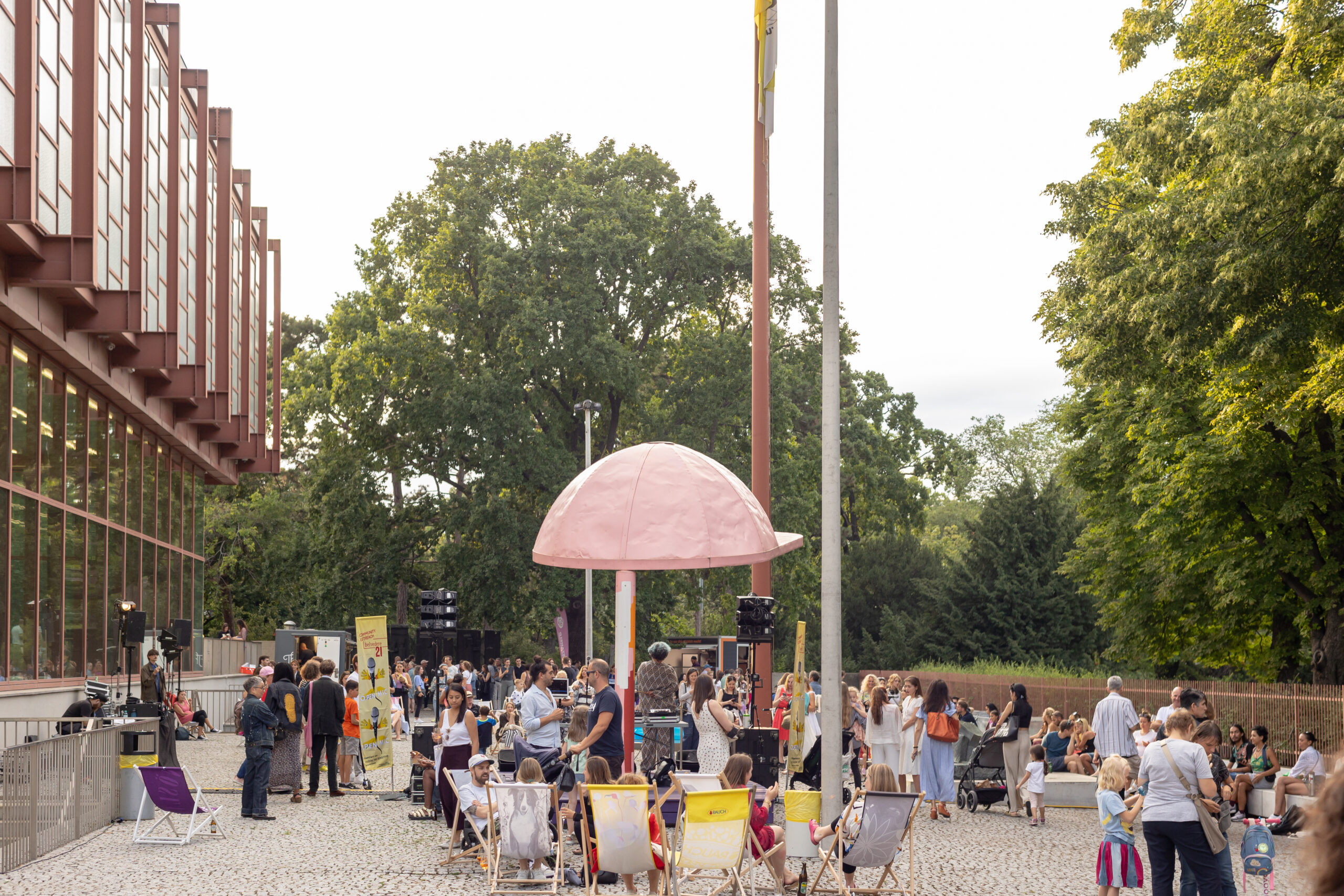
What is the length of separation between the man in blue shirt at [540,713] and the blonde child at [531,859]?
1.88m

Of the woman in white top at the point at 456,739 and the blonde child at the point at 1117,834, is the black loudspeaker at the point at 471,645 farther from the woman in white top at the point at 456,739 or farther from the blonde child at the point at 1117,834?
the blonde child at the point at 1117,834

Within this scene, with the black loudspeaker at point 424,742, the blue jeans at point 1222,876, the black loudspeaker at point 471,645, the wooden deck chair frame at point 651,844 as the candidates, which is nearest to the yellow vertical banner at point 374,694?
the black loudspeaker at point 424,742

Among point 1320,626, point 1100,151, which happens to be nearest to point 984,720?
point 1320,626

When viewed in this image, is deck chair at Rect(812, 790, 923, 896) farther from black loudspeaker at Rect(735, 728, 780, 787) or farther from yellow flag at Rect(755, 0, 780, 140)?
A: yellow flag at Rect(755, 0, 780, 140)

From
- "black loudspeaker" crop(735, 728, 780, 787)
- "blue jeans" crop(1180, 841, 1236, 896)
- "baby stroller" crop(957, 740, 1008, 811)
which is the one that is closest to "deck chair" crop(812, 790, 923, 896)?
"blue jeans" crop(1180, 841, 1236, 896)

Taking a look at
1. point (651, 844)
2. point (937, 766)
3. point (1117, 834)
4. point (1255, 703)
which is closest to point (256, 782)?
point (651, 844)

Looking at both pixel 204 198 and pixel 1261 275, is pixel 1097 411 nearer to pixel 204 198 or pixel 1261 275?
pixel 1261 275

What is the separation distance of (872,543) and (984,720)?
74.3 ft

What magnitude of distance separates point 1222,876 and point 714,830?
342cm

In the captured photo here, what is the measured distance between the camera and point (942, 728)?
52.9 ft

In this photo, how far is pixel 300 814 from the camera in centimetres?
1598

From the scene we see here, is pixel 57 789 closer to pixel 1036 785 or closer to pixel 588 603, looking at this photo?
pixel 1036 785

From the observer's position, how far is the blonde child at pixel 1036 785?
16.3 m

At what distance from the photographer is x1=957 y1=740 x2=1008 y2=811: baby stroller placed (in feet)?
58.0
